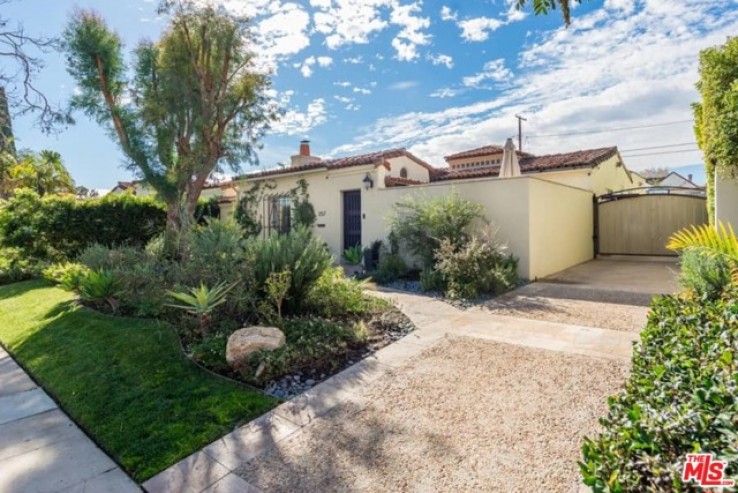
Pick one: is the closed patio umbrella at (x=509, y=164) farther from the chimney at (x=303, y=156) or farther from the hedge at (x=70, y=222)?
the hedge at (x=70, y=222)

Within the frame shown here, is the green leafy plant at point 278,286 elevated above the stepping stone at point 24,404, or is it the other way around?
the green leafy plant at point 278,286

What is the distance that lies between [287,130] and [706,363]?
645 inches

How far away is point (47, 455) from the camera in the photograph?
334cm

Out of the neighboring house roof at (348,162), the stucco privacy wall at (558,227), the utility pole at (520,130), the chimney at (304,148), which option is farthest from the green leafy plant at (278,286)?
the utility pole at (520,130)

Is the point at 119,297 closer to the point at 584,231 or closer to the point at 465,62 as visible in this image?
the point at 465,62

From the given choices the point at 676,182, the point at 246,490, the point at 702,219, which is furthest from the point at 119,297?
the point at 676,182

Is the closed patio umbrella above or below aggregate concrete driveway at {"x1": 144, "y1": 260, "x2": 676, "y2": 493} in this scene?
above

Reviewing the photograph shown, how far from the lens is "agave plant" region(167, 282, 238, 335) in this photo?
5602mm

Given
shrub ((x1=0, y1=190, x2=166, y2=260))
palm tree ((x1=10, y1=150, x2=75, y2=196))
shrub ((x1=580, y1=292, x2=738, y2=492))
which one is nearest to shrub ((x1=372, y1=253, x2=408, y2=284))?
shrub ((x1=580, y1=292, x2=738, y2=492))

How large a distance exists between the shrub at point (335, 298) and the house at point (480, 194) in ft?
17.0

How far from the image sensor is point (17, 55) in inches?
316

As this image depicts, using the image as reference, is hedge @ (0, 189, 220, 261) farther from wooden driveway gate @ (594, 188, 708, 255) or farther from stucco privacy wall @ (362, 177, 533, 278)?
wooden driveway gate @ (594, 188, 708, 255)

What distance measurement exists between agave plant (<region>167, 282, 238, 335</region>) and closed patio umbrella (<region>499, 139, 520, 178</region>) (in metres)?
8.98

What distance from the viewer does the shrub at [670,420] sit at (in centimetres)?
176
